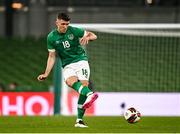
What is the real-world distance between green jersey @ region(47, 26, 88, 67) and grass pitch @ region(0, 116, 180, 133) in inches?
46.2

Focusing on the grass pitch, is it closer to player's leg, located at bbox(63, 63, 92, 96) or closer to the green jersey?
player's leg, located at bbox(63, 63, 92, 96)

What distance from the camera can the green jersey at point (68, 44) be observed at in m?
12.0

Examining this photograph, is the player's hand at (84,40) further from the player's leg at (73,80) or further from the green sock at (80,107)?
the green sock at (80,107)

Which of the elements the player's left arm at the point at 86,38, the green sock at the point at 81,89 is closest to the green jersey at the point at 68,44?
the player's left arm at the point at 86,38

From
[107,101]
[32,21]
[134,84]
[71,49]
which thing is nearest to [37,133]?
[71,49]

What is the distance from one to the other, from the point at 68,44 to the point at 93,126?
1.45 metres

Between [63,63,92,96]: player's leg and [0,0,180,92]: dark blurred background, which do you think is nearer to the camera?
[63,63,92,96]: player's leg

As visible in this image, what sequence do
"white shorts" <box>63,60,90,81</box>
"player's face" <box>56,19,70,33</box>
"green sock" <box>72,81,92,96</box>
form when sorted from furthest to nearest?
1. "white shorts" <box>63,60,90,81</box>
2. "player's face" <box>56,19,70,33</box>
3. "green sock" <box>72,81,92,96</box>

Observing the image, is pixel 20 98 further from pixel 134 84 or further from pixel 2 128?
pixel 2 128

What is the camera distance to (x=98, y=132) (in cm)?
1085

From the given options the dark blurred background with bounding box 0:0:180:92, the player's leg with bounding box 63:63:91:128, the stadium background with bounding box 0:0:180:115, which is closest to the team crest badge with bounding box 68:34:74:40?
the player's leg with bounding box 63:63:91:128

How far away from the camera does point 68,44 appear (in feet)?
39.6

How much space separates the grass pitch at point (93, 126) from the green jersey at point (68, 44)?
1174mm

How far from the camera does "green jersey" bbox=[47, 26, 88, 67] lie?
1205cm
